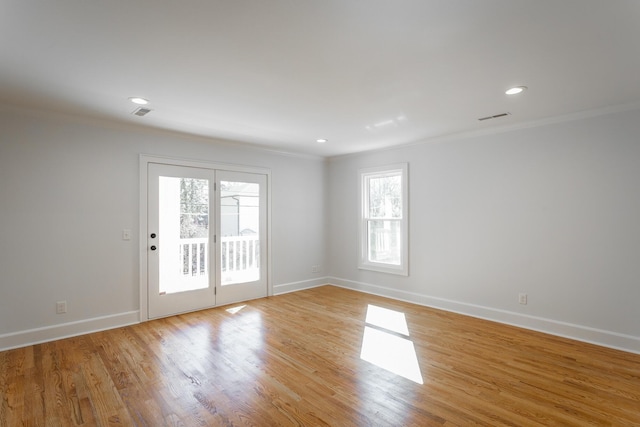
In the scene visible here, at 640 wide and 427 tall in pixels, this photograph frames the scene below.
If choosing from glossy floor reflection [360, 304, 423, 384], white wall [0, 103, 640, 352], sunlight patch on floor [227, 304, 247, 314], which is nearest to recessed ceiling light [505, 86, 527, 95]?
white wall [0, 103, 640, 352]

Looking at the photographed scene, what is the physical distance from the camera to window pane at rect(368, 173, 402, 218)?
202 inches

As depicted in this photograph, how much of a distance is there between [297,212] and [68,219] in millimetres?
3190

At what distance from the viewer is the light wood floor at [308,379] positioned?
2.11 m

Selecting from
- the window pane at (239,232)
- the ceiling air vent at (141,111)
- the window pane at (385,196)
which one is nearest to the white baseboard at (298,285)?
the window pane at (239,232)

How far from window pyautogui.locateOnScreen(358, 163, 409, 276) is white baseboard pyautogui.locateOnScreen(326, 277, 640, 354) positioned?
39cm

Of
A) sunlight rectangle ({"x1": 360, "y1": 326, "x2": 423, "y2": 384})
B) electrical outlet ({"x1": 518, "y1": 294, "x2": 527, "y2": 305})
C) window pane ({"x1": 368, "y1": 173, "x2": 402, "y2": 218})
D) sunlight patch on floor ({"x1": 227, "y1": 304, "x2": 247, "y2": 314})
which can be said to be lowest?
sunlight patch on floor ({"x1": 227, "y1": 304, "x2": 247, "y2": 314})

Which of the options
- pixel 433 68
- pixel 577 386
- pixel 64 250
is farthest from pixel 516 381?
pixel 64 250

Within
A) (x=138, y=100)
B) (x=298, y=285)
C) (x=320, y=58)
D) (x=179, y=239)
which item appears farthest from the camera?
(x=298, y=285)

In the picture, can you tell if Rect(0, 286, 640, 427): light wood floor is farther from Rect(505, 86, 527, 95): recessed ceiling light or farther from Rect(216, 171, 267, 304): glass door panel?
→ Rect(505, 86, 527, 95): recessed ceiling light

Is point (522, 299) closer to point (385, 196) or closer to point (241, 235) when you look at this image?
point (385, 196)

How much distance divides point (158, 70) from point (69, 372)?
2586 millimetres

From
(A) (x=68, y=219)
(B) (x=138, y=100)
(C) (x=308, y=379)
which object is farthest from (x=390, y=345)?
(A) (x=68, y=219)

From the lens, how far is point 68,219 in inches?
138

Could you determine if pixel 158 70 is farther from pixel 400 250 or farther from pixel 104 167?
pixel 400 250
